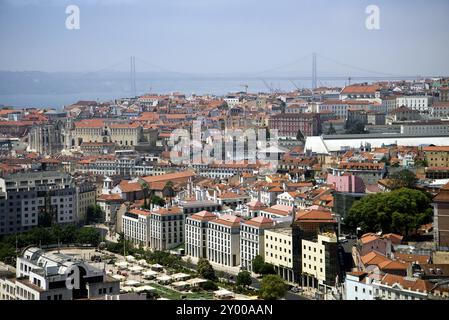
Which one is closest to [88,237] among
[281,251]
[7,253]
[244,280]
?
[7,253]

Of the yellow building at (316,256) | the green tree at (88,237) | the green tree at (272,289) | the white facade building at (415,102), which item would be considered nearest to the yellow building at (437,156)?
the green tree at (88,237)

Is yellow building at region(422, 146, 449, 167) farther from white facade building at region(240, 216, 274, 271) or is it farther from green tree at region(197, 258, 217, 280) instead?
green tree at region(197, 258, 217, 280)

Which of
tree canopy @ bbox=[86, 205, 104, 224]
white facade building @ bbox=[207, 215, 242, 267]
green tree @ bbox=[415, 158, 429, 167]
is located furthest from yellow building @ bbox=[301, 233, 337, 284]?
green tree @ bbox=[415, 158, 429, 167]

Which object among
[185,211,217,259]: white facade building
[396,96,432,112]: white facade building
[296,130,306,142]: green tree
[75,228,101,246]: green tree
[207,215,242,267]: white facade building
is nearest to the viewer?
[207,215,242,267]: white facade building
